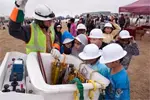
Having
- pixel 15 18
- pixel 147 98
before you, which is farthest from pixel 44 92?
pixel 147 98

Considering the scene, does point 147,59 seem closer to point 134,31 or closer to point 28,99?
point 134,31

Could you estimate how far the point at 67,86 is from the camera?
1653mm

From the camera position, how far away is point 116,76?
2.18 meters

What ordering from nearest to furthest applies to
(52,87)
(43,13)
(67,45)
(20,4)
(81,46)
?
(52,87)
(20,4)
(43,13)
(81,46)
(67,45)

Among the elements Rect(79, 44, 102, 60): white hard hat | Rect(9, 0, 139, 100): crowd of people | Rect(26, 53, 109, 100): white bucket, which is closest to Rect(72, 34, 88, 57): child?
Rect(9, 0, 139, 100): crowd of people

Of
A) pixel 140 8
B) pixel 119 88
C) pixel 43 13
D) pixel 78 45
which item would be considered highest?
pixel 43 13

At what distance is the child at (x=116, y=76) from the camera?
2.08 metres

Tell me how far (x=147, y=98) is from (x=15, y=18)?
3.55 metres

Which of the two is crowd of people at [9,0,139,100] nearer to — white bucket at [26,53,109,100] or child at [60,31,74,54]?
child at [60,31,74,54]

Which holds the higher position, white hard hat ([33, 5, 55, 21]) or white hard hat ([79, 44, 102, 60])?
white hard hat ([33, 5, 55, 21])

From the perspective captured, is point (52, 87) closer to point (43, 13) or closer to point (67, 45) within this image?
point (43, 13)

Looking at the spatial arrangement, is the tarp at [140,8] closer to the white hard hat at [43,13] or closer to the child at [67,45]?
the child at [67,45]

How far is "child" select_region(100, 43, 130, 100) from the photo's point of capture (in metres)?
2.08

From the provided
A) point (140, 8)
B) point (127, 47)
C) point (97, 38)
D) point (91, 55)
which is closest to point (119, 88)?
point (91, 55)
